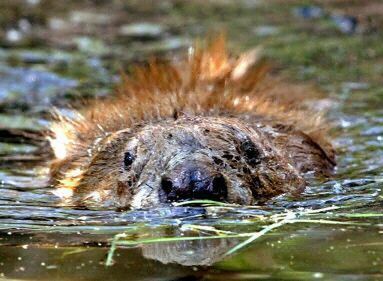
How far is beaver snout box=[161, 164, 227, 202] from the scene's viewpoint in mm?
4344

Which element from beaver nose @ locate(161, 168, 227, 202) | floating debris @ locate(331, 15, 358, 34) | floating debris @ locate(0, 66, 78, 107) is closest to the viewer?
beaver nose @ locate(161, 168, 227, 202)

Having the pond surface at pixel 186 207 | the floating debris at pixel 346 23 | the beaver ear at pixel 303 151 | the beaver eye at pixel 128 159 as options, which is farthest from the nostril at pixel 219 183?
the floating debris at pixel 346 23

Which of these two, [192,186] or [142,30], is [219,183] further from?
[142,30]

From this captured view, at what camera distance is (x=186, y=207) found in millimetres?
4328

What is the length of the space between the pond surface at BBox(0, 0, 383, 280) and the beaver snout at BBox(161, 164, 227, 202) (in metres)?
0.09

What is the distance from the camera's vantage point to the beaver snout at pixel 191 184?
171 inches

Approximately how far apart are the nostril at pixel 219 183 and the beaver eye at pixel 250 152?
557mm

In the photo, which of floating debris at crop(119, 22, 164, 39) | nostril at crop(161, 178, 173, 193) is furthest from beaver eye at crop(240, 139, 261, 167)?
floating debris at crop(119, 22, 164, 39)

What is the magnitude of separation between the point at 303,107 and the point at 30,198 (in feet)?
8.89

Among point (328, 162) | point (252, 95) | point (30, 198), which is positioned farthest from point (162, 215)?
point (252, 95)

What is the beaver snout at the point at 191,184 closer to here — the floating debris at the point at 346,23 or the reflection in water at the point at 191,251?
the reflection in water at the point at 191,251

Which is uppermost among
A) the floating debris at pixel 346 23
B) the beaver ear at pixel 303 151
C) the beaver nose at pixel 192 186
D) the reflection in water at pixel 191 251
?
the floating debris at pixel 346 23

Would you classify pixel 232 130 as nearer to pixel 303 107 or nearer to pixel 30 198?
pixel 30 198

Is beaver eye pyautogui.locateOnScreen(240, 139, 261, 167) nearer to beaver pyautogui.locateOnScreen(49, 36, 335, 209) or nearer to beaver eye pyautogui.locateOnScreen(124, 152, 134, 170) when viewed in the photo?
beaver pyautogui.locateOnScreen(49, 36, 335, 209)
